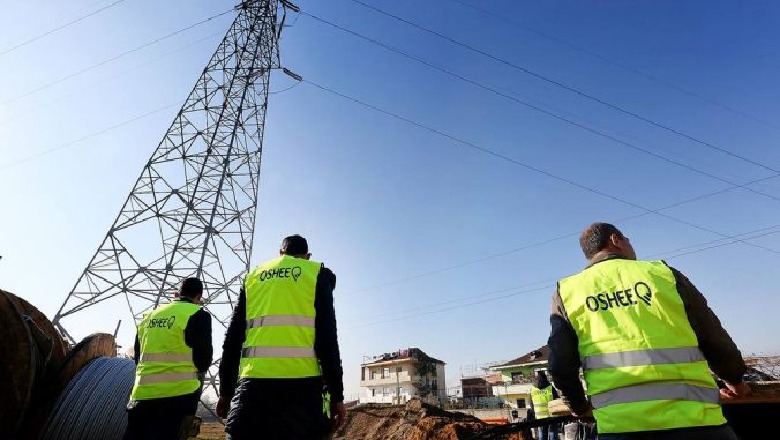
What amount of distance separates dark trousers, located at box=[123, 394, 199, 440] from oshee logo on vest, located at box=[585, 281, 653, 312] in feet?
11.2

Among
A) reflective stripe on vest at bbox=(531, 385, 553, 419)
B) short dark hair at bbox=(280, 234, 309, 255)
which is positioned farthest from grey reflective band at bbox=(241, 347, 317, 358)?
reflective stripe on vest at bbox=(531, 385, 553, 419)

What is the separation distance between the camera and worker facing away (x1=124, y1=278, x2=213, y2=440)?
3.47 metres

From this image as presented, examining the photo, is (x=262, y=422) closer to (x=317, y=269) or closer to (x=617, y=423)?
(x=317, y=269)

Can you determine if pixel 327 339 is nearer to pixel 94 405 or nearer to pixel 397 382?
pixel 94 405

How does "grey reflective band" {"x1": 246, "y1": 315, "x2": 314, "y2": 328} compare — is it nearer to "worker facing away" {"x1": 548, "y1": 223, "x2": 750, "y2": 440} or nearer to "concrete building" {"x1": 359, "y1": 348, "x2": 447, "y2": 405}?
"worker facing away" {"x1": 548, "y1": 223, "x2": 750, "y2": 440}

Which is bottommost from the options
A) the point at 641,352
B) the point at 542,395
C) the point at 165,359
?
the point at 542,395

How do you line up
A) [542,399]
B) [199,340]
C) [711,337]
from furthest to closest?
[542,399]
[199,340]
[711,337]

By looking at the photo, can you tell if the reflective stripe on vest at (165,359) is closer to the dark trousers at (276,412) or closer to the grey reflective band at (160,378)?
the grey reflective band at (160,378)

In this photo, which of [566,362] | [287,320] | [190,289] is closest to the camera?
[566,362]

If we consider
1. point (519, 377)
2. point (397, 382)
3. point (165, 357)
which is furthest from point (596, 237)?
point (397, 382)

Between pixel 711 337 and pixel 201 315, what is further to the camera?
pixel 201 315

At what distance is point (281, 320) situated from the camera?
101 inches

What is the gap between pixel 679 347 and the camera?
184 centimetres

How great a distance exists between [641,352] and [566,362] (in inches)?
13.9
